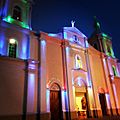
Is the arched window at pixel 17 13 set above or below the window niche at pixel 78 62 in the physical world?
above

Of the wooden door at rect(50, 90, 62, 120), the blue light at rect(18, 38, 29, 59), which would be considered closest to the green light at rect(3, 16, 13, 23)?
the blue light at rect(18, 38, 29, 59)

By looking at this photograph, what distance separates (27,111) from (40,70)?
3.87 meters

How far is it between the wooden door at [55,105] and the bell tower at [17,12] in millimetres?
7552

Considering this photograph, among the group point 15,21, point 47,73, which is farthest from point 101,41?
point 15,21

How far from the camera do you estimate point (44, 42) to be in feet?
49.7

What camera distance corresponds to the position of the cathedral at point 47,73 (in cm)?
1191

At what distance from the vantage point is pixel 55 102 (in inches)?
556

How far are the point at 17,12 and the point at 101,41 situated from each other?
14.0m

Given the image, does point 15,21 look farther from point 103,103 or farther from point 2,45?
point 103,103

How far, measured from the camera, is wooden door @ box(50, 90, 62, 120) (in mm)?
13655

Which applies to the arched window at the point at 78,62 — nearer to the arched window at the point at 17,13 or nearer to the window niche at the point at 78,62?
the window niche at the point at 78,62

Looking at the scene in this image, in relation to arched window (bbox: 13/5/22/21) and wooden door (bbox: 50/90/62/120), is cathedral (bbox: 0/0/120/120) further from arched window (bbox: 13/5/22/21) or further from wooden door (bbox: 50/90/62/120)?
arched window (bbox: 13/5/22/21)

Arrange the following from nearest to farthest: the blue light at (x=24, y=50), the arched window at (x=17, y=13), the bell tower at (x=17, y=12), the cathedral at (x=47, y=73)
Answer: the cathedral at (x=47, y=73)
the blue light at (x=24, y=50)
the bell tower at (x=17, y=12)
the arched window at (x=17, y=13)

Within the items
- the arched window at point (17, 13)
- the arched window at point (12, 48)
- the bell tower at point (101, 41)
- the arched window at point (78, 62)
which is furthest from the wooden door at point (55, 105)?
the bell tower at point (101, 41)
